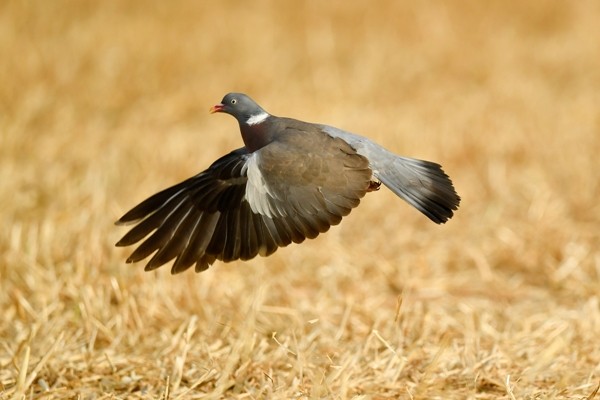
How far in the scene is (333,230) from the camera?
5.65 meters

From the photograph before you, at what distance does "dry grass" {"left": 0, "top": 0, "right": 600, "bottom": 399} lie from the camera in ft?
10.6

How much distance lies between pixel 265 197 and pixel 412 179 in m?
0.55

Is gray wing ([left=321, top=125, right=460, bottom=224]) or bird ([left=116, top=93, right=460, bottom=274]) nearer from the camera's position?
bird ([left=116, top=93, right=460, bottom=274])

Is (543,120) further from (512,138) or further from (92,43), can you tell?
(92,43)

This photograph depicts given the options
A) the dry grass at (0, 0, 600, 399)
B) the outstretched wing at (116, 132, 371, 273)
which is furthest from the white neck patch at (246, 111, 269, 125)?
the dry grass at (0, 0, 600, 399)

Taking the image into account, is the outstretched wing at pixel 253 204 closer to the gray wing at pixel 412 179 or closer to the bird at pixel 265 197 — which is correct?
the bird at pixel 265 197

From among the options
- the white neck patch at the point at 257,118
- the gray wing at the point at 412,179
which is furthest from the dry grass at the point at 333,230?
the white neck patch at the point at 257,118

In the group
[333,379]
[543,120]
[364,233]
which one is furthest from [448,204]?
[543,120]

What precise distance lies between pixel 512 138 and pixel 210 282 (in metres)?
3.47

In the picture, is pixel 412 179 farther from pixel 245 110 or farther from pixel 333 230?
pixel 333 230

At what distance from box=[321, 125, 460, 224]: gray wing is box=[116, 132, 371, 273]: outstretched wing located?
0.46 feet

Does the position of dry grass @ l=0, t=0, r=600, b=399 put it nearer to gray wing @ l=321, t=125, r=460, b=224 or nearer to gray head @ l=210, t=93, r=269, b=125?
gray wing @ l=321, t=125, r=460, b=224

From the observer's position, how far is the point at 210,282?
14.7ft

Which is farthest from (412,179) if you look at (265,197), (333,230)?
(333,230)
